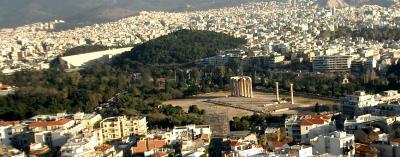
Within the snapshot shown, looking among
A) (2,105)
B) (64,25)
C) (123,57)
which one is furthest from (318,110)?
(64,25)

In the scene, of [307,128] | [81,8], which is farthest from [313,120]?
[81,8]

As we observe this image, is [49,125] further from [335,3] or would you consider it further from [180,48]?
[335,3]

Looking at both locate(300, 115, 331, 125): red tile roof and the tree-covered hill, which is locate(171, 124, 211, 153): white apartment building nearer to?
locate(300, 115, 331, 125): red tile roof

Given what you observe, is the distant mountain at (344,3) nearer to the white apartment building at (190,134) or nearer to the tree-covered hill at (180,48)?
the tree-covered hill at (180,48)

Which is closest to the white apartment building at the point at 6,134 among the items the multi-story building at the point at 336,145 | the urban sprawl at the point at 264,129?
the urban sprawl at the point at 264,129

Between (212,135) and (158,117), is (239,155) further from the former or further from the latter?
(158,117)
